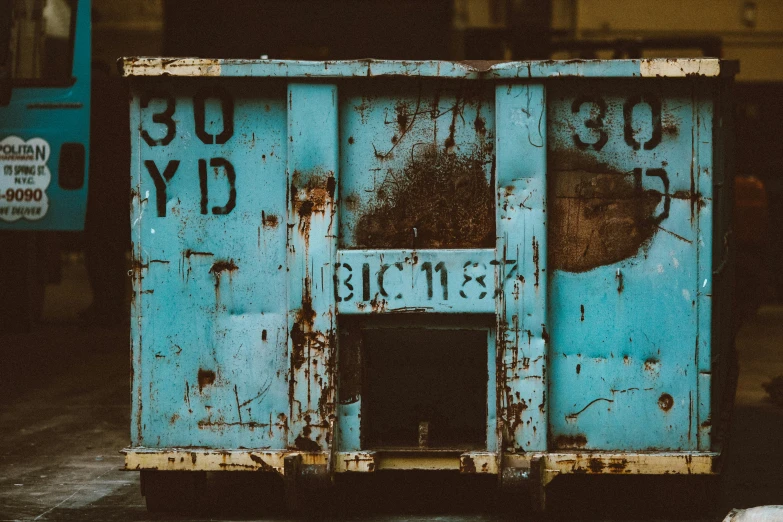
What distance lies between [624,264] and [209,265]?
1558mm

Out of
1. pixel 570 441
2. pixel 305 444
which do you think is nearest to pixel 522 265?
pixel 570 441

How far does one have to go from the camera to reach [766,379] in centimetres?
855

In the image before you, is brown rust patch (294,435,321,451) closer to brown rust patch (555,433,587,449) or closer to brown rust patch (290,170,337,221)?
brown rust patch (290,170,337,221)

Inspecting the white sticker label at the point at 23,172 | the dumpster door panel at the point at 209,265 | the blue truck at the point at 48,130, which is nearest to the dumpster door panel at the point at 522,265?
the dumpster door panel at the point at 209,265

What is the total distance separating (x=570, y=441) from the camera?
4.56 m

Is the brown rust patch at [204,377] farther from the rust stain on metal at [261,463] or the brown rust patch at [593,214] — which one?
the brown rust patch at [593,214]

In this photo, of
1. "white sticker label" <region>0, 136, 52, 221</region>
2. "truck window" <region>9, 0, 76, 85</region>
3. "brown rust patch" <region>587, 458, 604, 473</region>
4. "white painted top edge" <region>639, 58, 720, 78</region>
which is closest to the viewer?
"white painted top edge" <region>639, 58, 720, 78</region>

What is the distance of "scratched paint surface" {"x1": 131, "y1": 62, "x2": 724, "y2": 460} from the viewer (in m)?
4.53

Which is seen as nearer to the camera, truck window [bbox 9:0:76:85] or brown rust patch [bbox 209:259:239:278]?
brown rust patch [bbox 209:259:239:278]

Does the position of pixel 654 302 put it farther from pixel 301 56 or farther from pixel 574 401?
pixel 301 56

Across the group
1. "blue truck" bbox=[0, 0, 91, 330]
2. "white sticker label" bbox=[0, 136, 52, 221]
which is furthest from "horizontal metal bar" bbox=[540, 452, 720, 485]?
"white sticker label" bbox=[0, 136, 52, 221]

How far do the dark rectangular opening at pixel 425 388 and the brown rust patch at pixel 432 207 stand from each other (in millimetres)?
353

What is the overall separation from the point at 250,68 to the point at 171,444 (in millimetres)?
1448

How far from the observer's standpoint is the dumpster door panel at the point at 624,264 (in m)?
4.52
